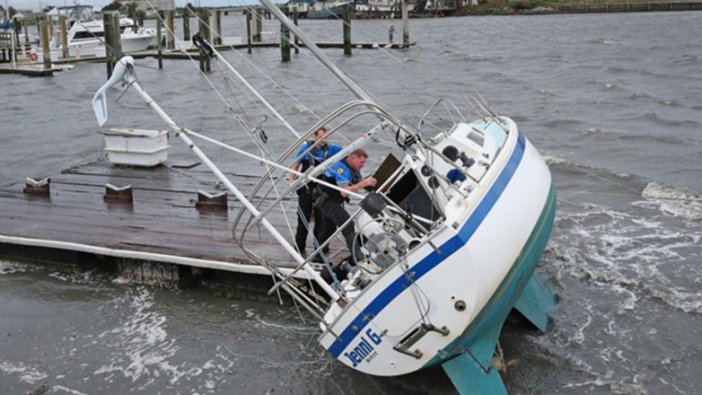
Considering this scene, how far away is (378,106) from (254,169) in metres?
7.10

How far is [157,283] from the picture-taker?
9672 millimetres

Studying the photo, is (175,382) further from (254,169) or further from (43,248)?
(254,169)

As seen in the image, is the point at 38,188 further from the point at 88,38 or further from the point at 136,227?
the point at 88,38

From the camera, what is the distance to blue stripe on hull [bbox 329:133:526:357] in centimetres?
630

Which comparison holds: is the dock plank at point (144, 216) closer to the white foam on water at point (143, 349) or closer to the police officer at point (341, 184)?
the police officer at point (341, 184)

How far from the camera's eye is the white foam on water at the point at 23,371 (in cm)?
769

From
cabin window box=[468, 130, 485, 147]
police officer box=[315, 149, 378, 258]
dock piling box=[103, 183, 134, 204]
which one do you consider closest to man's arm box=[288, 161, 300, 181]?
police officer box=[315, 149, 378, 258]

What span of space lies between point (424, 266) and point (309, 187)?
2.39 meters

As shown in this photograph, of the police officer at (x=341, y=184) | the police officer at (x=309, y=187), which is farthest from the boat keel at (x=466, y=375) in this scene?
the police officer at (x=309, y=187)

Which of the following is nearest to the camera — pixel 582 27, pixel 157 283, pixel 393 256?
pixel 393 256

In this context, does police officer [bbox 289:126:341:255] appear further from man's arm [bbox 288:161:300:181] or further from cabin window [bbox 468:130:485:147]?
cabin window [bbox 468:130:485:147]

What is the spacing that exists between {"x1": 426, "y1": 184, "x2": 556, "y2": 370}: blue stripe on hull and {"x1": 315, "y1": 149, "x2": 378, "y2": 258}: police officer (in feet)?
5.14

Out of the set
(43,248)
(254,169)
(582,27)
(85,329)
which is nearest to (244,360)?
(85,329)

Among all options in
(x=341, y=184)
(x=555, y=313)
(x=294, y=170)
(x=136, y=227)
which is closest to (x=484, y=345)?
(x=341, y=184)
